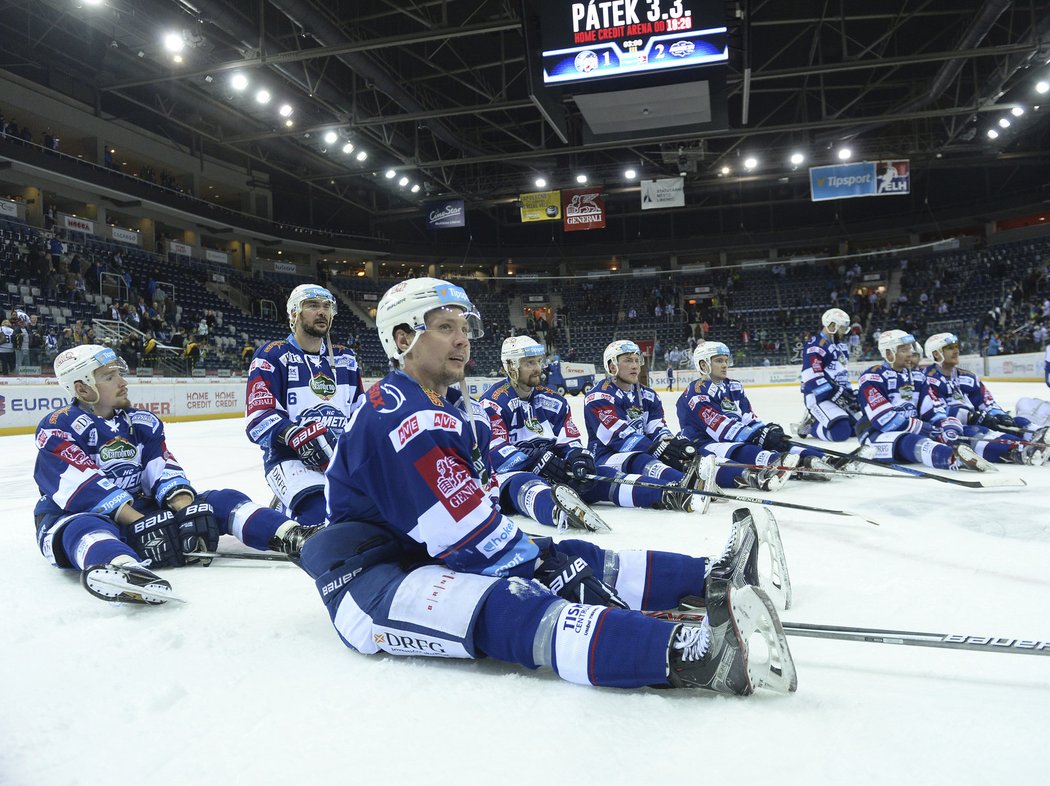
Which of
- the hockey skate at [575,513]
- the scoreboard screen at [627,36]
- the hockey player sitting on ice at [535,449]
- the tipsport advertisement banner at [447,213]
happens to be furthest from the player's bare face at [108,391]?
the tipsport advertisement banner at [447,213]

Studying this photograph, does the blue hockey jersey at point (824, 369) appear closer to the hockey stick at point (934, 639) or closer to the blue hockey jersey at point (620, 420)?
the blue hockey jersey at point (620, 420)

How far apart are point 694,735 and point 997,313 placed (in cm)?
2474

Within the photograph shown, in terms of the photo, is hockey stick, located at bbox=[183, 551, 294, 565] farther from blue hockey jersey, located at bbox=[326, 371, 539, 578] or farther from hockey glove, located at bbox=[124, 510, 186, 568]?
blue hockey jersey, located at bbox=[326, 371, 539, 578]

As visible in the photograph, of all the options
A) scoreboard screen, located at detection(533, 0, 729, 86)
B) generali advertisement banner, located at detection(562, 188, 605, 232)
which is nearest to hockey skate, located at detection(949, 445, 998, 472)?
scoreboard screen, located at detection(533, 0, 729, 86)

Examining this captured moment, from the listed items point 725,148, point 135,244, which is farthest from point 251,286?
point 725,148

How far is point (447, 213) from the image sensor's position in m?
24.3

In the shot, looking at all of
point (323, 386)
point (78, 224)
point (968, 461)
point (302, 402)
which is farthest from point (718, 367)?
point (78, 224)

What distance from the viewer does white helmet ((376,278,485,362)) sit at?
89.1 inches

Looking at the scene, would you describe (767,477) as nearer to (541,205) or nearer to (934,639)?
(934,639)

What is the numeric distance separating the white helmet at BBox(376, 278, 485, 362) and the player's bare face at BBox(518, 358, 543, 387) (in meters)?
2.73

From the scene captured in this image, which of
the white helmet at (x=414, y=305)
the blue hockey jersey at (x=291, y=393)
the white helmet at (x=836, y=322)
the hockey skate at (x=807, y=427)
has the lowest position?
the hockey skate at (x=807, y=427)

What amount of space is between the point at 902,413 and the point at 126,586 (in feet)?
20.0

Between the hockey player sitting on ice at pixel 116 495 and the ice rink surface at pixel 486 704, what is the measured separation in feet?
1.15

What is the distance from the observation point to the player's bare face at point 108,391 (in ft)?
11.7
